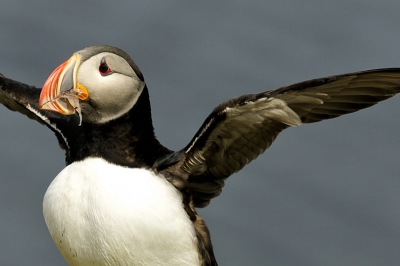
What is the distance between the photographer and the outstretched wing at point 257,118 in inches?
213

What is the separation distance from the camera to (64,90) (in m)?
5.60

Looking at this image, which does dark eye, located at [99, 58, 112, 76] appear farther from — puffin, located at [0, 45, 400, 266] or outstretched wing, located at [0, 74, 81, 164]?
outstretched wing, located at [0, 74, 81, 164]

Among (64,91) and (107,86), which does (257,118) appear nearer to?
(107,86)

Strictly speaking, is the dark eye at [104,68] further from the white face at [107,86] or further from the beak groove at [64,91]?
the beak groove at [64,91]

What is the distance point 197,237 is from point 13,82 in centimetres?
205

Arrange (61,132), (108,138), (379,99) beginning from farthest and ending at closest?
1. (61,132)
2. (108,138)
3. (379,99)

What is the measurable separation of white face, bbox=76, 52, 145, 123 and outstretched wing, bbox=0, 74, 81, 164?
2.72 feet

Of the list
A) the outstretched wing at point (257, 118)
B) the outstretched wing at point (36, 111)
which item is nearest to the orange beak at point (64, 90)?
the outstretched wing at point (257, 118)

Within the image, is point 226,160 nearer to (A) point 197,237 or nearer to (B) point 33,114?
(A) point 197,237

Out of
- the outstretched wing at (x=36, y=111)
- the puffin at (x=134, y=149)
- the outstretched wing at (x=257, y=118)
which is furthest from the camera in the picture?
the outstretched wing at (x=36, y=111)

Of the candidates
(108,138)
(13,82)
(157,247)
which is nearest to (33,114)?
(13,82)

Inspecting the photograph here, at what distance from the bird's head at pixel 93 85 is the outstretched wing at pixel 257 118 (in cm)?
57

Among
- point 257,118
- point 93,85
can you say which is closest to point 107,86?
point 93,85

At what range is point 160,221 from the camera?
577 centimetres
